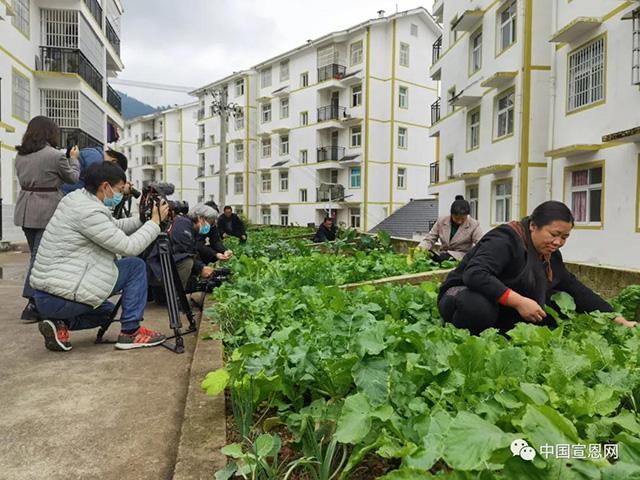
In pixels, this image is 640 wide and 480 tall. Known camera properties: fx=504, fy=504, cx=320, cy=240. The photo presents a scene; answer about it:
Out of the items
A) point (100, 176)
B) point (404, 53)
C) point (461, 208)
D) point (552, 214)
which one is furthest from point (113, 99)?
point (552, 214)

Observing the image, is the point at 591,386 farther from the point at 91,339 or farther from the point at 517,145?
the point at 517,145

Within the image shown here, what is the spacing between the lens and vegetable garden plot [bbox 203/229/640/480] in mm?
1306

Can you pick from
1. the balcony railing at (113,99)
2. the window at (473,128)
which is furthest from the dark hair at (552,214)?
the balcony railing at (113,99)

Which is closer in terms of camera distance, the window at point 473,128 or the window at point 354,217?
the window at point 473,128

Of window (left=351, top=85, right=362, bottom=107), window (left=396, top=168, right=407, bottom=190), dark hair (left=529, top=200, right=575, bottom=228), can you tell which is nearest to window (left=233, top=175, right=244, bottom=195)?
window (left=351, top=85, right=362, bottom=107)

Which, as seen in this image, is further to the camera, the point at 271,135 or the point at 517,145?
the point at 271,135

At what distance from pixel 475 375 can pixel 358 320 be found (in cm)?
95

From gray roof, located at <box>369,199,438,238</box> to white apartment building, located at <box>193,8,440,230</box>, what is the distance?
1.74 meters

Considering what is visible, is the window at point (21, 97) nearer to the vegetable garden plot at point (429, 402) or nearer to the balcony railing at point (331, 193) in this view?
the balcony railing at point (331, 193)

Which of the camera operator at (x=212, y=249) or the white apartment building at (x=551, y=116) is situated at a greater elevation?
the white apartment building at (x=551, y=116)

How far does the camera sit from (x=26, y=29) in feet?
65.5

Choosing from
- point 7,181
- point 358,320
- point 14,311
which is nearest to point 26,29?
point 7,181

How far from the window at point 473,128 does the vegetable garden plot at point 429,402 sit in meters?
17.7

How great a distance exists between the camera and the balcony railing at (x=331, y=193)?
35500 millimetres
